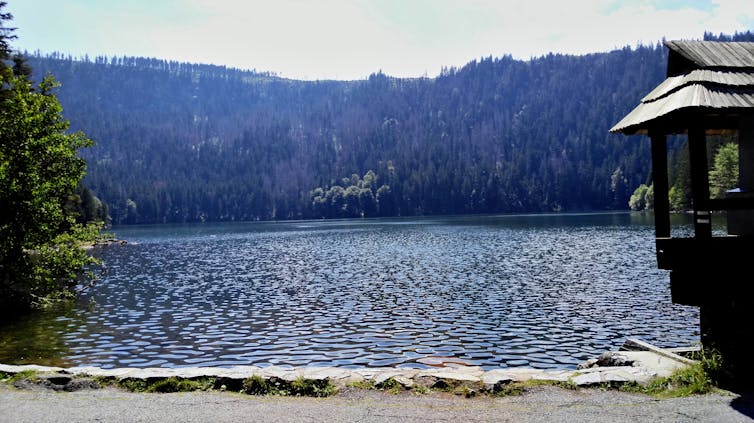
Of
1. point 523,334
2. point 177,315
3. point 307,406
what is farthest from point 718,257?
point 177,315

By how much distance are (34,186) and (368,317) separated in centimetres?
1968

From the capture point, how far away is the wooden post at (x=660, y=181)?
46.3 ft

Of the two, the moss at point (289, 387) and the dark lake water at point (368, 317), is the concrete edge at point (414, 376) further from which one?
the dark lake water at point (368, 317)

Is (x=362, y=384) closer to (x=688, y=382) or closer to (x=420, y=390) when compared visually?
(x=420, y=390)

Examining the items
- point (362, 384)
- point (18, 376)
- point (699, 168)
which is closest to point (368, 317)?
point (362, 384)

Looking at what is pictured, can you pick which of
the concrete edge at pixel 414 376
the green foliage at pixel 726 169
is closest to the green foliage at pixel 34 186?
the concrete edge at pixel 414 376

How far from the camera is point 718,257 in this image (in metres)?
12.9

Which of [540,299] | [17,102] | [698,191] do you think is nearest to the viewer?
[698,191]

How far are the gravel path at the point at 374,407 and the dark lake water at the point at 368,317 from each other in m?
8.96

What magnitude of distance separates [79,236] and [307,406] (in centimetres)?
2619

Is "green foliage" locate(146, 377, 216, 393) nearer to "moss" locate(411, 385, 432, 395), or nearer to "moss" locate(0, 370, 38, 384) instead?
"moss" locate(0, 370, 38, 384)

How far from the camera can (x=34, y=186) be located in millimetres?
29141

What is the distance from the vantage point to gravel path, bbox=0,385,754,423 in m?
10.7

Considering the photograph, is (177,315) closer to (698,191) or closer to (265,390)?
(265,390)
